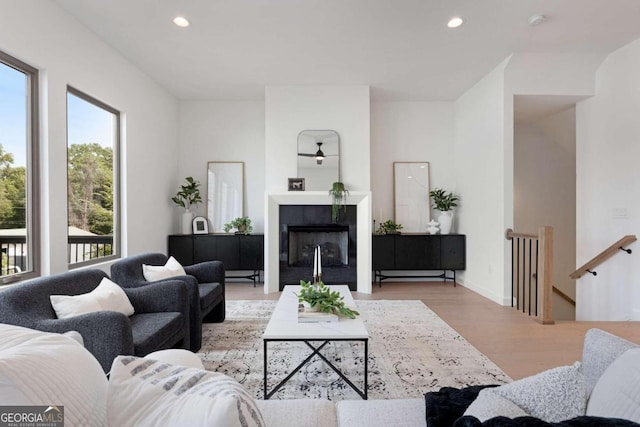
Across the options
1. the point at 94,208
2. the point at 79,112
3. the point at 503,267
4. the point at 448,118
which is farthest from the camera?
the point at 448,118

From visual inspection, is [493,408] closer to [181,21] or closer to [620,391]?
[620,391]

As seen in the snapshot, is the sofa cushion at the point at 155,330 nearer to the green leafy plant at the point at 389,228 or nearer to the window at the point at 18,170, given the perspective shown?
the window at the point at 18,170

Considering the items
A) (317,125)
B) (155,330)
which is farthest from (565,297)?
(155,330)

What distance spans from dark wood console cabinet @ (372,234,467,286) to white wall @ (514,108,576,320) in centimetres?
178

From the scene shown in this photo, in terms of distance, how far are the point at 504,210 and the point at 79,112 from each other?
5.17 meters

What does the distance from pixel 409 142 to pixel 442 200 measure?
1218 mm

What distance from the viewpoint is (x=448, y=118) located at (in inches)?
235

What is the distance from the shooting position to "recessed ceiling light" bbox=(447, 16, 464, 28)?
3332 millimetres

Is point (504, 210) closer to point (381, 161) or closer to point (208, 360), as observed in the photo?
point (381, 161)

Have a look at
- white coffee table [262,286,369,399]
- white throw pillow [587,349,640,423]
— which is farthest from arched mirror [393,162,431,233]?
white throw pillow [587,349,640,423]

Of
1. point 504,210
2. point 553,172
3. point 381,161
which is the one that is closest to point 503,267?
point 504,210

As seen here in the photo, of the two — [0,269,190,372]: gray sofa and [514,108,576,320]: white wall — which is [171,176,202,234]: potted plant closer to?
[0,269,190,372]: gray sofa

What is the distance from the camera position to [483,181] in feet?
16.0

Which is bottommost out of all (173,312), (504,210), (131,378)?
(173,312)
